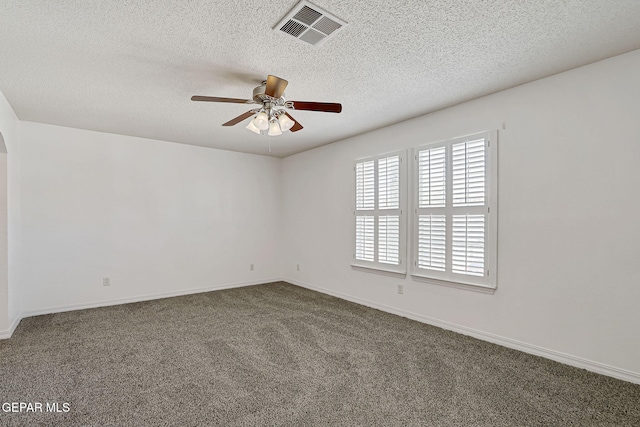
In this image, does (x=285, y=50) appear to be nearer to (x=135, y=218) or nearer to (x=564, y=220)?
(x=564, y=220)

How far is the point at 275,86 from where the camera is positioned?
2.45m

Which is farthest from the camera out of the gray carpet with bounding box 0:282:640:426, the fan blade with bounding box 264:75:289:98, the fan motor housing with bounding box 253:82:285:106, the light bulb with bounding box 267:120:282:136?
the light bulb with bounding box 267:120:282:136

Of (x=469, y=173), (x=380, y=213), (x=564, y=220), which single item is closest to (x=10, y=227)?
(x=380, y=213)

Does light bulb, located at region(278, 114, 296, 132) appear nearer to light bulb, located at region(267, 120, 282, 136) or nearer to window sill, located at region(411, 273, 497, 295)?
light bulb, located at region(267, 120, 282, 136)

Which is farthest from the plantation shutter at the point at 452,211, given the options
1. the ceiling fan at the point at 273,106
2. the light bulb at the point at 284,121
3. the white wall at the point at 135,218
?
the white wall at the point at 135,218

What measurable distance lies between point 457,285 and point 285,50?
9.62 ft

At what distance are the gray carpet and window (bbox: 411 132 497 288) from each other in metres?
0.73

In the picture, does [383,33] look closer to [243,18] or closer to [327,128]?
[243,18]

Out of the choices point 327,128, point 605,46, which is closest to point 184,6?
point 327,128

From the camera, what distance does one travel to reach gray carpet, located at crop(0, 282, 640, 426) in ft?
6.79

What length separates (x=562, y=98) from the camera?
9.19 feet

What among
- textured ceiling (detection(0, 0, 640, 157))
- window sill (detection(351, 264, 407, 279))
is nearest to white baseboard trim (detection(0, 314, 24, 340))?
textured ceiling (detection(0, 0, 640, 157))

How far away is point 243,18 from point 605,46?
8.69 feet

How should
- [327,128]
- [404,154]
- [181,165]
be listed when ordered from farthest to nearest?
1. [181,165]
2. [327,128]
3. [404,154]
